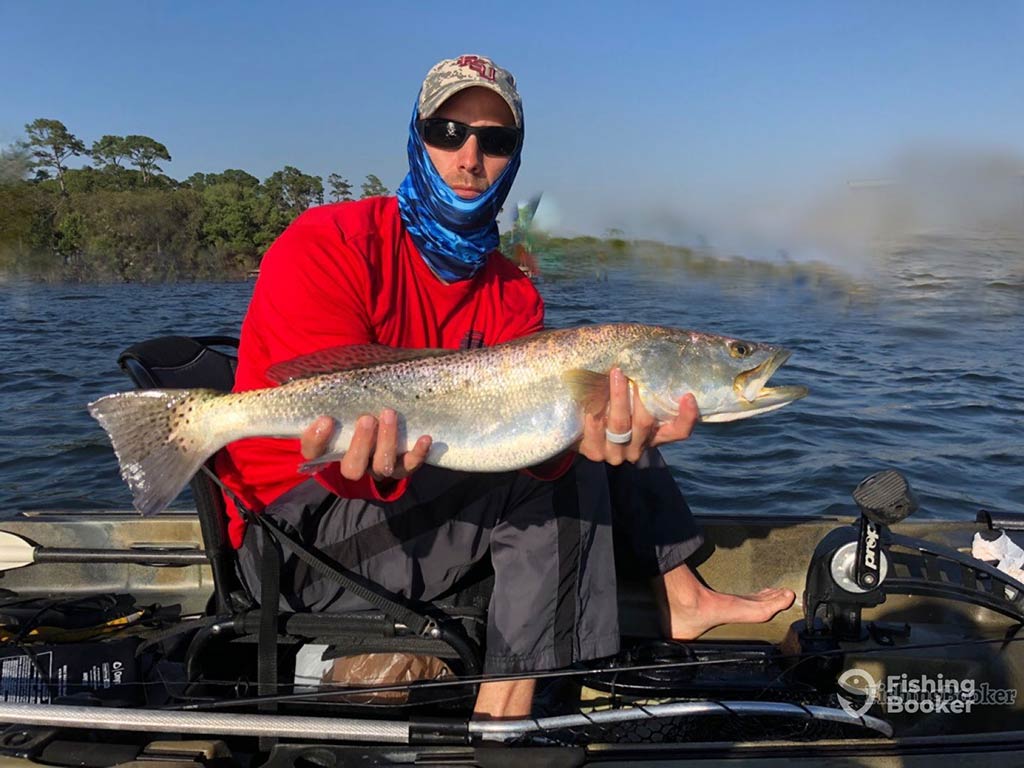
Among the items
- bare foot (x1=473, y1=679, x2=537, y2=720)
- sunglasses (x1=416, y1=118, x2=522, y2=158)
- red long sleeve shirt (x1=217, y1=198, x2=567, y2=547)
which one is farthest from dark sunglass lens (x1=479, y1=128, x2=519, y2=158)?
bare foot (x1=473, y1=679, x2=537, y2=720)

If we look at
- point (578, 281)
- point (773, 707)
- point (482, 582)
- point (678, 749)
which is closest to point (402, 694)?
point (482, 582)

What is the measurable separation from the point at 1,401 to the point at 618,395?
1198 centimetres

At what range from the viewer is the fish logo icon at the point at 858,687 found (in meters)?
3.12

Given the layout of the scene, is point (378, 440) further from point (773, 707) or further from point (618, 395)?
point (773, 707)

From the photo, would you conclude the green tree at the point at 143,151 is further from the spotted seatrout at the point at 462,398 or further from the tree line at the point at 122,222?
the spotted seatrout at the point at 462,398

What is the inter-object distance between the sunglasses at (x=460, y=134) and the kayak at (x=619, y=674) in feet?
6.35

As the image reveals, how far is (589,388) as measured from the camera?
9.24 feet

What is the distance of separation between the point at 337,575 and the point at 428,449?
58cm

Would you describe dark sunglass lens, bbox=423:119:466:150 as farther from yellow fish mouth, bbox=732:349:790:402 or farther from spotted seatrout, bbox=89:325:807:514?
yellow fish mouth, bbox=732:349:790:402

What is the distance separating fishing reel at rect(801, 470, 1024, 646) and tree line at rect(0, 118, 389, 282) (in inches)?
2083

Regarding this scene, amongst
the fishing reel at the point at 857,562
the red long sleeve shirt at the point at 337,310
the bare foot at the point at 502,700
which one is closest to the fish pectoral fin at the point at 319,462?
the red long sleeve shirt at the point at 337,310

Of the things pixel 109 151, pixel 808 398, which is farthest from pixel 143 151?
pixel 808 398

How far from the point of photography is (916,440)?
8555 millimetres

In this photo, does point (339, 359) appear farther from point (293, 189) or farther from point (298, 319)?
point (293, 189)
